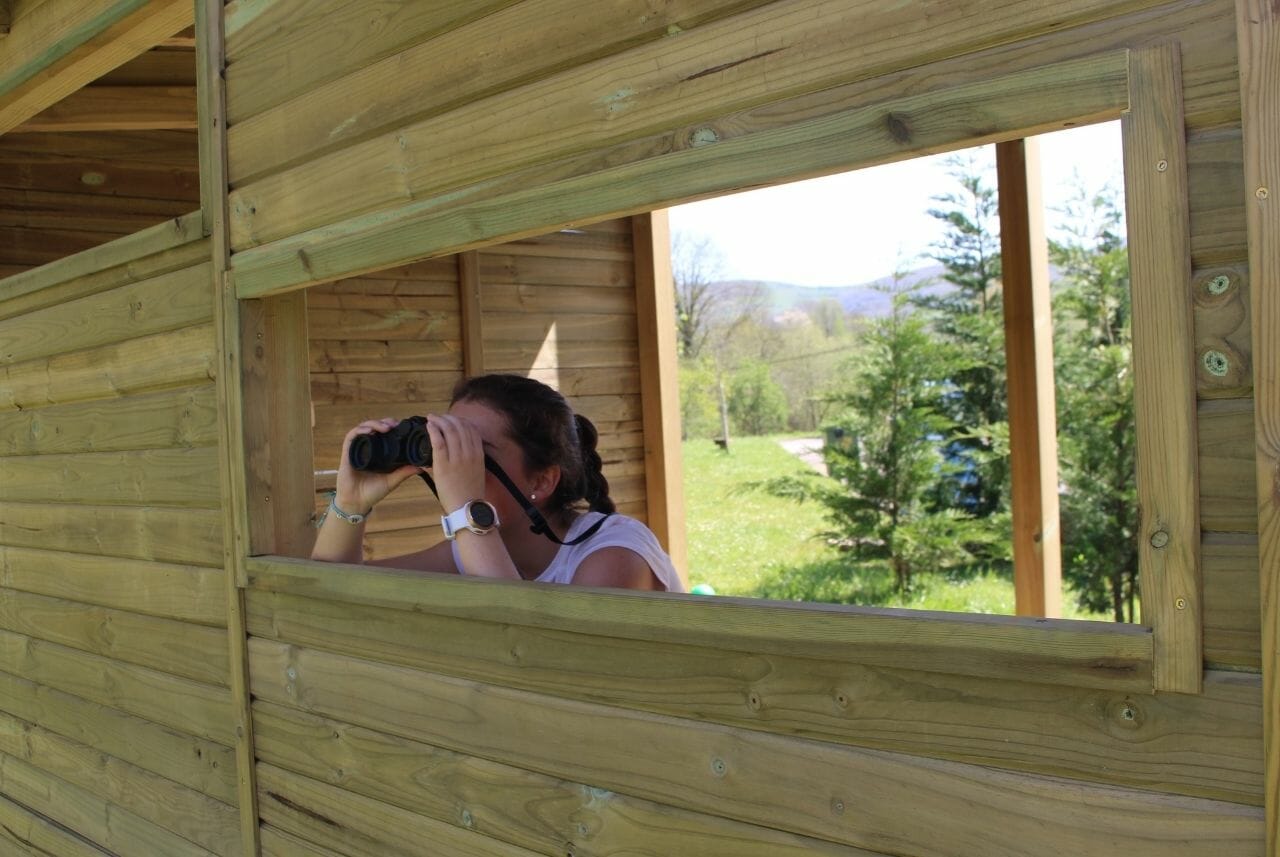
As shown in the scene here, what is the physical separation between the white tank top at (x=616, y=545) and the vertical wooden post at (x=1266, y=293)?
1.25 metres

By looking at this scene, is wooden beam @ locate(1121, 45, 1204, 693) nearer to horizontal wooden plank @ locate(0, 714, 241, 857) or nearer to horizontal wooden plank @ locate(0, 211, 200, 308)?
horizontal wooden plank @ locate(0, 211, 200, 308)

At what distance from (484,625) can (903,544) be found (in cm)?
693

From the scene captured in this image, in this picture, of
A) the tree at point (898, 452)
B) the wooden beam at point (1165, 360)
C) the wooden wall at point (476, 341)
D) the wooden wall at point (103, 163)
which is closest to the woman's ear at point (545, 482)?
the wooden beam at point (1165, 360)

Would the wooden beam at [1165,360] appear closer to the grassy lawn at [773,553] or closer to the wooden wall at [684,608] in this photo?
the wooden wall at [684,608]

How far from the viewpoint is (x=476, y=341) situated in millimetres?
4910

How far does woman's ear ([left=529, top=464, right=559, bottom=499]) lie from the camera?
2414mm

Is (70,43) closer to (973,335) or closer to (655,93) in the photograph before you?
(655,93)

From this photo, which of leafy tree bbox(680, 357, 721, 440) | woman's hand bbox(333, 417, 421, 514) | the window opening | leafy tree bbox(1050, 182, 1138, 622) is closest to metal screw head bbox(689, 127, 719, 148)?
woman's hand bbox(333, 417, 421, 514)

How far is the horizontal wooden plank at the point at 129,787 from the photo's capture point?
8.87ft

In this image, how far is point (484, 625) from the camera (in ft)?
6.48

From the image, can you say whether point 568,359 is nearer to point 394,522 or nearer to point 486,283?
point 486,283

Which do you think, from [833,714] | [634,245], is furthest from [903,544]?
[833,714]

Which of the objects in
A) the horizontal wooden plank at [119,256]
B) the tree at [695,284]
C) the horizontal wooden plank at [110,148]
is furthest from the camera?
the tree at [695,284]

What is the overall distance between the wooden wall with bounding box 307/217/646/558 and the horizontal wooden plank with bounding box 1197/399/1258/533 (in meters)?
3.39
